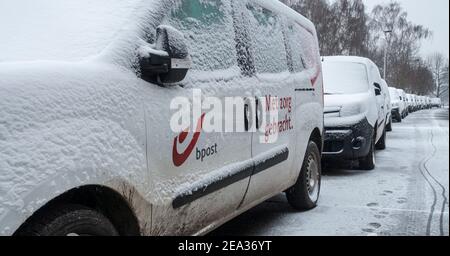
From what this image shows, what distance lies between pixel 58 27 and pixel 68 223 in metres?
1.07

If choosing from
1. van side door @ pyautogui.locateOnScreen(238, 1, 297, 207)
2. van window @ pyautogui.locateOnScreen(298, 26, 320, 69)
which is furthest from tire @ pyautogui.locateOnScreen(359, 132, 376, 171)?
van side door @ pyautogui.locateOnScreen(238, 1, 297, 207)

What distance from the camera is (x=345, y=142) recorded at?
7.18 meters

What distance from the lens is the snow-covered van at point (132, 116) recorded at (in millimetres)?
1830

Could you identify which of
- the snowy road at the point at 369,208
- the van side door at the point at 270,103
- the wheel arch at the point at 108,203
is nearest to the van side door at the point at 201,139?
the wheel arch at the point at 108,203

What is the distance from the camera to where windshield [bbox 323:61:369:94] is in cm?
809

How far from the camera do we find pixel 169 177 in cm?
253

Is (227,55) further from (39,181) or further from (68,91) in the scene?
(39,181)

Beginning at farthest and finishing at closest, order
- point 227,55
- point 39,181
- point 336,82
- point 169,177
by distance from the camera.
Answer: point 336,82
point 227,55
point 169,177
point 39,181

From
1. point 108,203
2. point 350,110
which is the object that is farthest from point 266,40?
point 350,110

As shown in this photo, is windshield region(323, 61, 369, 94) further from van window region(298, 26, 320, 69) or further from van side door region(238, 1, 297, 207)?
van side door region(238, 1, 297, 207)

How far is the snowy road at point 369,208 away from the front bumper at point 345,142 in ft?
1.04

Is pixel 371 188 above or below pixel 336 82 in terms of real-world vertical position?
below

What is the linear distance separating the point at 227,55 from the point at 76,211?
1579 millimetres
